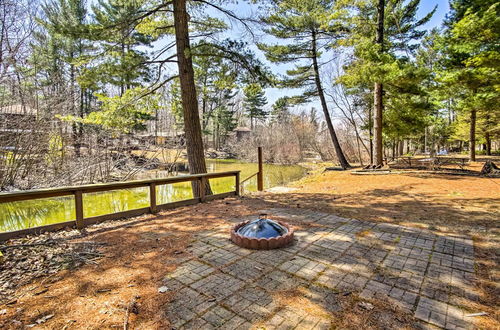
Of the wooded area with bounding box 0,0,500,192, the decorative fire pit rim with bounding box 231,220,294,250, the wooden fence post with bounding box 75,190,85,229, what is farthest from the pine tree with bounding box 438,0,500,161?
the wooden fence post with bounding box 75,190,85,229

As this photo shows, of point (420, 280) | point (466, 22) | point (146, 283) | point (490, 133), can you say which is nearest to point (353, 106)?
point (466, 22)

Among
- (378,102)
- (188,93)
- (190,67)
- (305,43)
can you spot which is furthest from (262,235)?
(305,43)

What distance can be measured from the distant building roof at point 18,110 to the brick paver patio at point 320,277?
7.71 m

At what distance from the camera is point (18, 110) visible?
305 inches

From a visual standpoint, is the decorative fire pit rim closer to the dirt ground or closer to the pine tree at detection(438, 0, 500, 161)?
the dirt ground

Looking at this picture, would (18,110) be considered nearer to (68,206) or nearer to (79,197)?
(68,206)

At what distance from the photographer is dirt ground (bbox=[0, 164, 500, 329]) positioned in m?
1.83

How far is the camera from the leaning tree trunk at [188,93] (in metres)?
6.01

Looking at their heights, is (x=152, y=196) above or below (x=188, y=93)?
below

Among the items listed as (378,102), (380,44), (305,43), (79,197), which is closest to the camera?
(79,197)

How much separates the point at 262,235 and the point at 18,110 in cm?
906

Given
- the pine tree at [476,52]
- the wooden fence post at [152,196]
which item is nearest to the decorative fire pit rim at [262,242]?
the wooden fence post at [152,196]

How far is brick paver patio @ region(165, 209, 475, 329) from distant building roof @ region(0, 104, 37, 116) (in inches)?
304

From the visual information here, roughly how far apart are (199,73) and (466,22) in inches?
304
